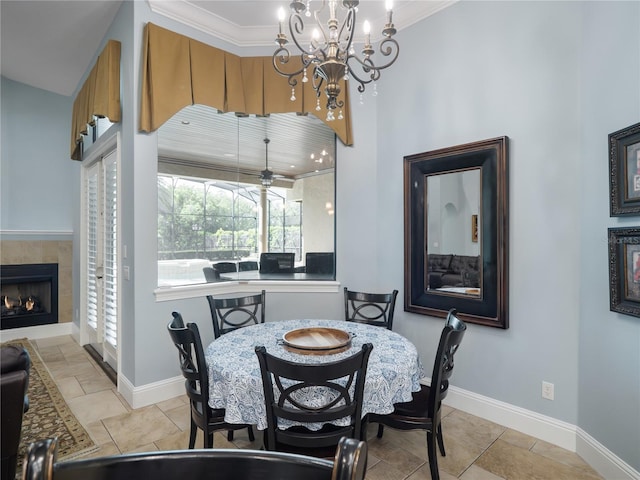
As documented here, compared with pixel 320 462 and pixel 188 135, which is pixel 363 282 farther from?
pixel 320 462

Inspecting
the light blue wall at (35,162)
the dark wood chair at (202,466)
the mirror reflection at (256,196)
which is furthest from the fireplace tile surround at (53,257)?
the dark wood chair at (202,466)

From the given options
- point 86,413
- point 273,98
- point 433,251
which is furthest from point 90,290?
point 433,251

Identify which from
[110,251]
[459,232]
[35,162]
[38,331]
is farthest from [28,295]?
[459,232]

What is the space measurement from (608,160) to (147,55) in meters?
3.36

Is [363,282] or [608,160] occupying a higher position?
[608,160]

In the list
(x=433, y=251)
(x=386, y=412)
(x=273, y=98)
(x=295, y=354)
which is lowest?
(x=386, y=412)

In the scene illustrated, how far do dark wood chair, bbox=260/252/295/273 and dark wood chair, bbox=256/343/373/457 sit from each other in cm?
206

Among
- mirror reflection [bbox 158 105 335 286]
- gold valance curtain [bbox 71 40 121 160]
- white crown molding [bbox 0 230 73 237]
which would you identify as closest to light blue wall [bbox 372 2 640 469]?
mirror reflection [bbox 158 105 335 286]

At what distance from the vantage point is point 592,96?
216cm

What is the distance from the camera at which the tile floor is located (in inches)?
82.5

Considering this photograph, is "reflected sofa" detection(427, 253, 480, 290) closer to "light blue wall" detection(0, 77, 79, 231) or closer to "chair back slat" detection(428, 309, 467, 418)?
"chair back slat" detection(428, 309, 467, 418)

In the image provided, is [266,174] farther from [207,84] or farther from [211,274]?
[211,274]

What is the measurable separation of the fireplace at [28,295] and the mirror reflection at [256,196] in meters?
2.88

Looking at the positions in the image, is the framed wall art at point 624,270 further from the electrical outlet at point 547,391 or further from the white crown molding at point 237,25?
the white crown molding at point 237,25
